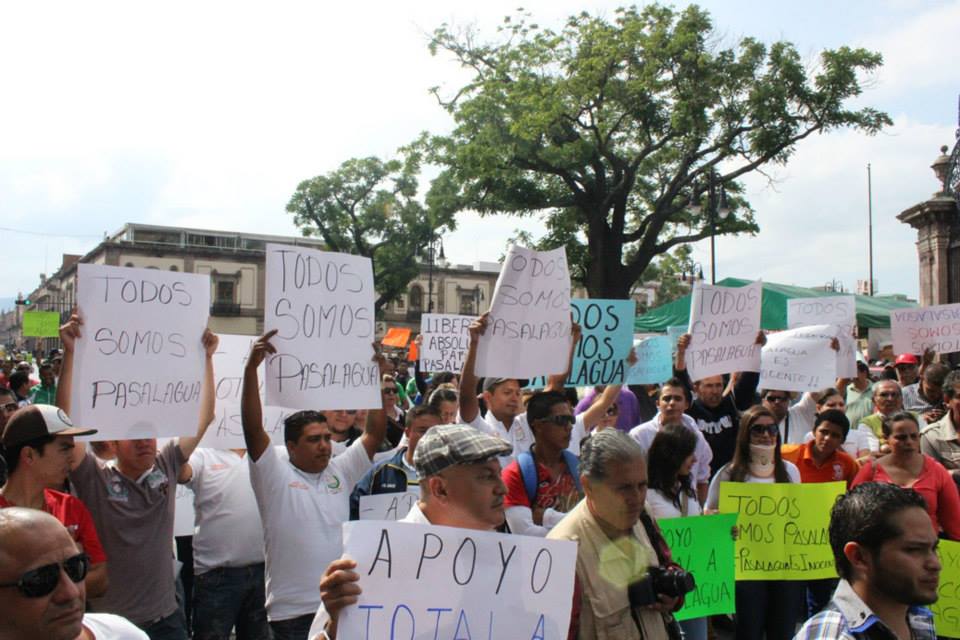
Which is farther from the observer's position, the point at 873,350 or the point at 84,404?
the point at 873,350

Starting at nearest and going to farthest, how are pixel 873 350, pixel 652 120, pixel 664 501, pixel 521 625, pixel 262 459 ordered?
pixel 521 625 < pixel 262 459 < pixel 664 501 < pixel 873 350 < pixel 652 120

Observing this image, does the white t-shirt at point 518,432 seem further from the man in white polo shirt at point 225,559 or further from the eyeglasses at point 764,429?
the man in white polo shirt at point 225,559

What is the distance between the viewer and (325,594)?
7.66 feet

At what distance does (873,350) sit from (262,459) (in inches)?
769

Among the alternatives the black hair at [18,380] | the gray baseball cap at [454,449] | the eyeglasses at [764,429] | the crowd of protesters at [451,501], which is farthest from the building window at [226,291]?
the gray baseball cap at [454,449]

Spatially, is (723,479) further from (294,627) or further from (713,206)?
(713,206)

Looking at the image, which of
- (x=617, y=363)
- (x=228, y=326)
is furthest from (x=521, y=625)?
(x=228, y=326)

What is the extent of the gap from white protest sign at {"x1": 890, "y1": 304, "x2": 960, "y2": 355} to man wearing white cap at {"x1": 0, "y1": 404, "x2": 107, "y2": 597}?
28.3 feet

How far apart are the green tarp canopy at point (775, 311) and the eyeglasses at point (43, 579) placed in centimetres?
1495

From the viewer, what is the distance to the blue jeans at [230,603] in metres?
4.68

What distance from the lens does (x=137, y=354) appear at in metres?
4.37

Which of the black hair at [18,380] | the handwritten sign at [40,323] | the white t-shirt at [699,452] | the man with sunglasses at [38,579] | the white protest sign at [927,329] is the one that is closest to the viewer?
the man with sunglasses at [38,579]

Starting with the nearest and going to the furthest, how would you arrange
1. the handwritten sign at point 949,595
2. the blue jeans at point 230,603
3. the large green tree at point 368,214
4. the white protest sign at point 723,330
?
1. the handwritten sign at point 949,595
2. the blue jeans at point 230,603
3. the white protest sign at point 723,330
4. the large green tree at point 368,214

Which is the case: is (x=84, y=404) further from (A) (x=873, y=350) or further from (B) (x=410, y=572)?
(A) (x=873, y=350)
